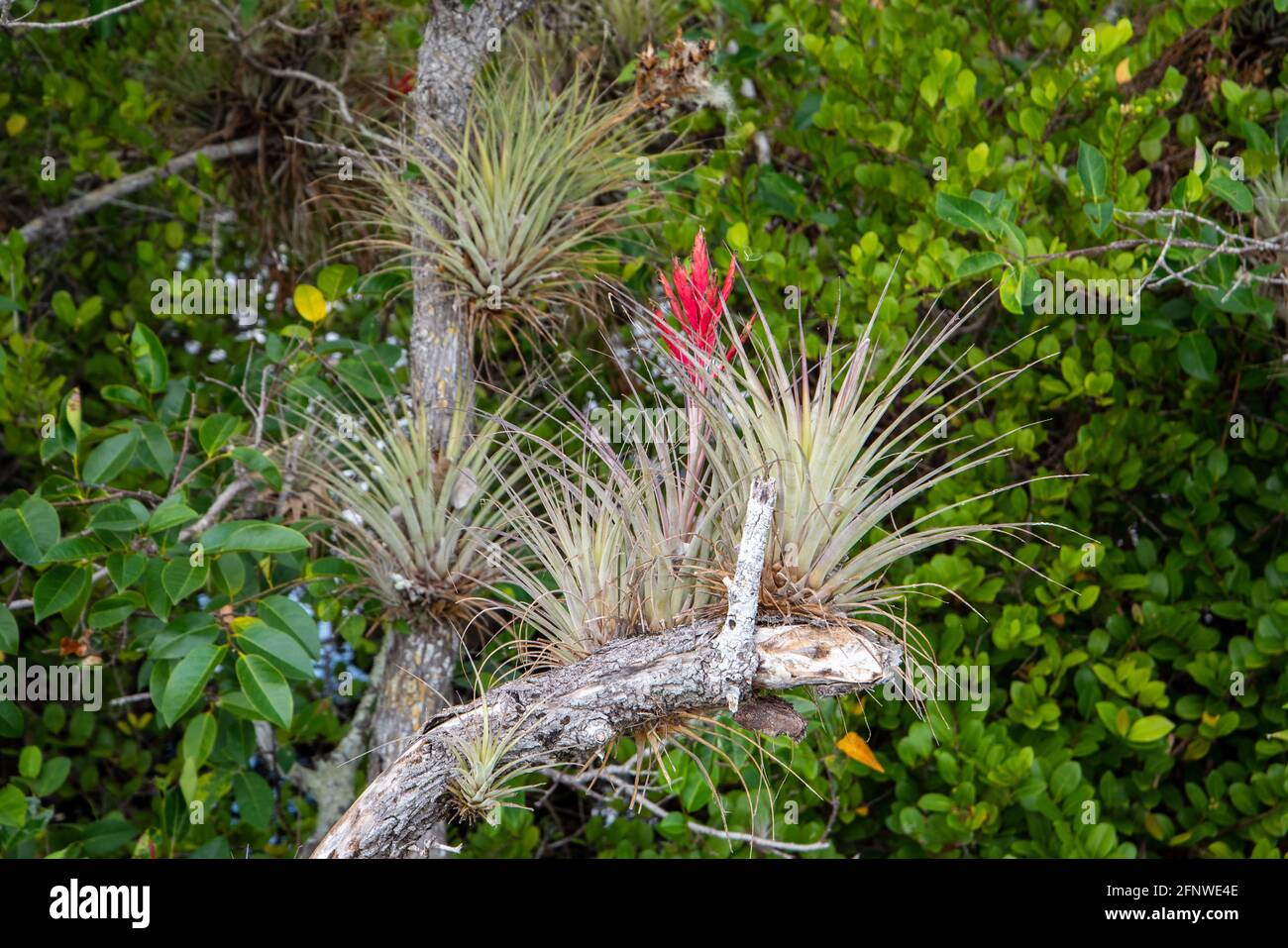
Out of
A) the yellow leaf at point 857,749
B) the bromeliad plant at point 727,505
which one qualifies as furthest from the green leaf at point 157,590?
the yellow leaf at point 857,749

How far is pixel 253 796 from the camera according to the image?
278 cm

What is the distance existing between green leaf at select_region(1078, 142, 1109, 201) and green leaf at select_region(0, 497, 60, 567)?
212 centimetres

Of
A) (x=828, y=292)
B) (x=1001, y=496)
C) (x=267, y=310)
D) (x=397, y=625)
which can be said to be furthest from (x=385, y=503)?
(x=267, y=310)

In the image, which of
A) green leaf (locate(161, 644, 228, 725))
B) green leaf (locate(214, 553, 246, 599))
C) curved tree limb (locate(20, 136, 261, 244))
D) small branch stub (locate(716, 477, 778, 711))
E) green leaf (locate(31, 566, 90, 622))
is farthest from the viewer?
curved tree limb (locate(20, 136, 261, 244))

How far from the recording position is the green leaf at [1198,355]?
2918mm

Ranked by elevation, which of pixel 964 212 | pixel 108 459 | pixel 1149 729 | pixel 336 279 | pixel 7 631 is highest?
pixel 336 279

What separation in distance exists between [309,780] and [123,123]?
6.82 feet

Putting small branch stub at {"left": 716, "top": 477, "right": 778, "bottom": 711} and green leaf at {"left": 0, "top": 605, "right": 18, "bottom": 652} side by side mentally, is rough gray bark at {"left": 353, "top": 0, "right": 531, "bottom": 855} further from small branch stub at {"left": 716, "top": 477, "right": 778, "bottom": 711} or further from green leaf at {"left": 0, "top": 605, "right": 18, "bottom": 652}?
small branch stub at {"left": 716, "top": 477, "right": 778, "bottom": 711}

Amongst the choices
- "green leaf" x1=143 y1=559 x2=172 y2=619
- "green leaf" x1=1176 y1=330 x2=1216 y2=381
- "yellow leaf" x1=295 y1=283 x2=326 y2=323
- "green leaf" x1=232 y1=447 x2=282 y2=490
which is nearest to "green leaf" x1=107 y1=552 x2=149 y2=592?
"green leaf" x1=143 y1=559 x2=172 y2=619

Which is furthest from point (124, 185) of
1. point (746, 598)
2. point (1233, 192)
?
point (1233, 192)

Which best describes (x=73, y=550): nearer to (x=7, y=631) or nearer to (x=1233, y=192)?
(x=7, y=631)

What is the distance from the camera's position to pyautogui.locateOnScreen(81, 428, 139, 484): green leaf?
7.89ft

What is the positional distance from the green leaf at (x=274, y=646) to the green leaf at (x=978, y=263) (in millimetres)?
1356

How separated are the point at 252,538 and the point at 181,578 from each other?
0.18m
